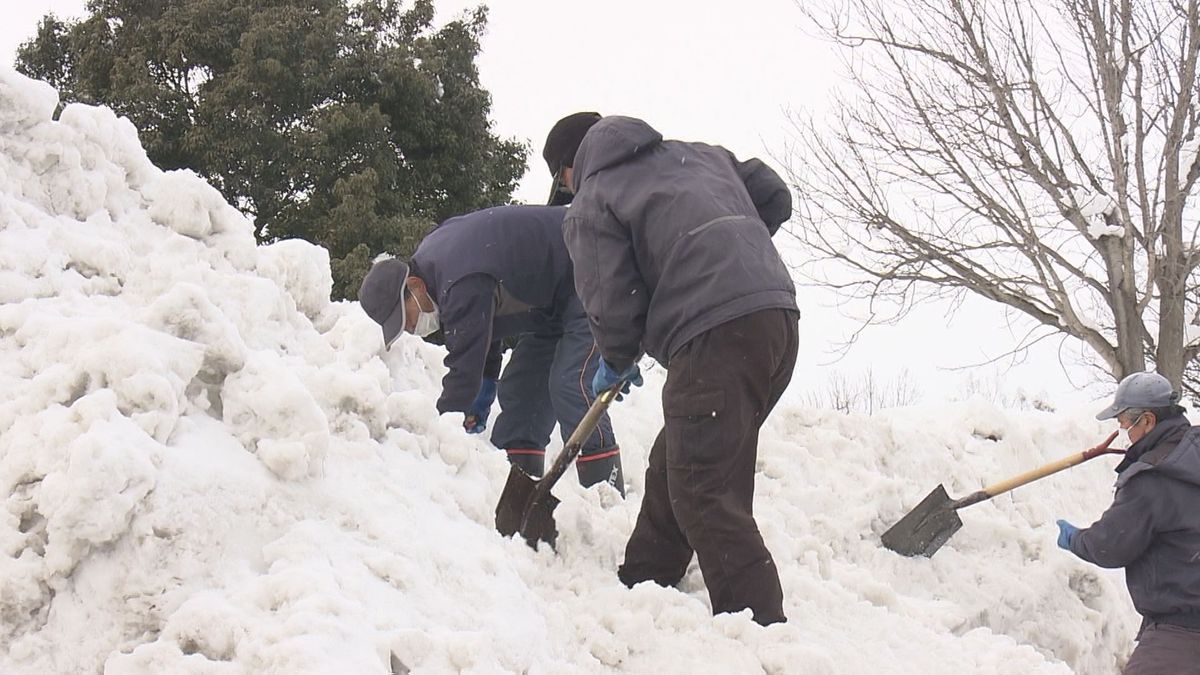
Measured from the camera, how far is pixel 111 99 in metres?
12.7

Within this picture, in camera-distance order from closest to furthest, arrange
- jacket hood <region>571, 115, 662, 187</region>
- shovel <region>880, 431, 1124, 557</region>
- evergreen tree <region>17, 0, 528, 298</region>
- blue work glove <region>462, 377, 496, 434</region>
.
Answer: jacket hood <region>571, 115, 662, 187</region>, blue work glove <region>462, 377, 496, 434</region>, shovel <region>880, 431, 1124, 557</region>, evergreen tree <region>17, 0, 528, 298</region>

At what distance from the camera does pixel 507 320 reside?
394cm

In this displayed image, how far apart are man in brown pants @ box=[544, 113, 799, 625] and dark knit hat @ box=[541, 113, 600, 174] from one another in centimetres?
31

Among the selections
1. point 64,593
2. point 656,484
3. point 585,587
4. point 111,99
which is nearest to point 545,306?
point 656,484

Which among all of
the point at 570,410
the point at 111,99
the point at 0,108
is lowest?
the point at 570,410

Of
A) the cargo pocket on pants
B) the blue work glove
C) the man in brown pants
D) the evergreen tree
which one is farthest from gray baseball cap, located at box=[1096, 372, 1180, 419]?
the evergreen tree

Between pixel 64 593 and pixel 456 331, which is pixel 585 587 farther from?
pixel 64 593

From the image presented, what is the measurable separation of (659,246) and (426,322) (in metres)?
1.24

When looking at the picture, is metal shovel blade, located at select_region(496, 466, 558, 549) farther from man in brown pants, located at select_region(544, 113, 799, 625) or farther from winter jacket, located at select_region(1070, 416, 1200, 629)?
winter jacket, located at select_region(1070, 416, 1200, 629)

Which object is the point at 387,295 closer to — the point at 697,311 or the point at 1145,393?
the point at 697,311

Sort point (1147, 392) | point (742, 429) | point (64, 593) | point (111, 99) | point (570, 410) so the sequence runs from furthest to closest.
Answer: point (111, 99) → point (570, 410) → point (1147, 392) → point (742, 429) → point (64, 593)

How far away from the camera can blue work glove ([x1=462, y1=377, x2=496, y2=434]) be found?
4.05 m

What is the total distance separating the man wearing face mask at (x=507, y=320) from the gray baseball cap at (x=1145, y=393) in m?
1.88

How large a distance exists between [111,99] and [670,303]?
12072 millimetres
